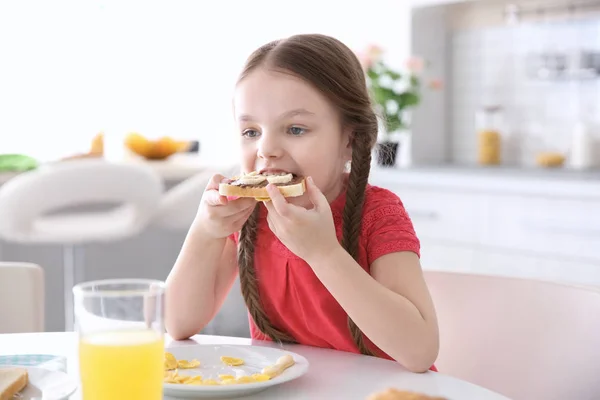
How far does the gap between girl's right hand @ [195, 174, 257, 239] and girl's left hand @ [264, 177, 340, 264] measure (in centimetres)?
11

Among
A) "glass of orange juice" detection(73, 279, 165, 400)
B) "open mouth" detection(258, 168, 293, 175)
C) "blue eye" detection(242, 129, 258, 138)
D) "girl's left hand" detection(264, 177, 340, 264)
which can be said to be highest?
"blue eye" detection(242, 129, 258, 138)

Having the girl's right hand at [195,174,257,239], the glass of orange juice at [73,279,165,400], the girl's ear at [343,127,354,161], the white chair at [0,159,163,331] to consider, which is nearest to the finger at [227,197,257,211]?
the girl's right hand at [195,174,257,239]

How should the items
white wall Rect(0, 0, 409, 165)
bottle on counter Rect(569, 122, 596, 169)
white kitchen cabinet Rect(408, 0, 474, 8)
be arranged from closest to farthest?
bottle on counter Rect(569, 122, 596, 169)
white kitchen cabinet Rect(408, 0, 474, 8)
white wall Rect(0, 0, 409, 165)

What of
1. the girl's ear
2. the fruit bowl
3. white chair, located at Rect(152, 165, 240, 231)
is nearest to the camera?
the girl's ear

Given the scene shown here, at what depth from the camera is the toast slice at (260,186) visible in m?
1.12

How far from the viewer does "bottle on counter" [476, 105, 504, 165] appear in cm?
363

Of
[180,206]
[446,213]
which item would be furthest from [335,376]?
[446,213]

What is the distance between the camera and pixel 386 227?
1.24 meters

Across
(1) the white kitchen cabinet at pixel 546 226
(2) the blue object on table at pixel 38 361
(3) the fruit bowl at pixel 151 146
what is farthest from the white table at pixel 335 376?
(3) the fruit bowl at pixel 151 146

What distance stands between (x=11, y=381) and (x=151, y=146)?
8.72ft

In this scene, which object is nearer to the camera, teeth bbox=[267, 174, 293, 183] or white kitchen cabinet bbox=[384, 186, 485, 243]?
teeth bbox=[267, 174, 293, 183]

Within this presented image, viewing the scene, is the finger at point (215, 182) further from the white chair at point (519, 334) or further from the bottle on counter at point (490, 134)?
the bottle on counter at point (490, 134)

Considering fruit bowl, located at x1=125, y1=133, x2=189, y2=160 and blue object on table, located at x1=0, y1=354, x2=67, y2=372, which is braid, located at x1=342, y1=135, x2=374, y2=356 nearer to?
blue object on table, located at x1=0, y1=354, x2=67, y2=372

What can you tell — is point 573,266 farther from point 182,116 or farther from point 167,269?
point 182,116
